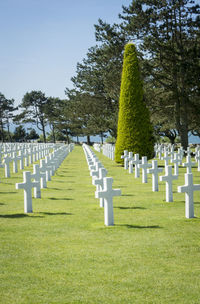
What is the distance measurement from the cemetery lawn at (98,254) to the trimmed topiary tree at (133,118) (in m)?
11.0

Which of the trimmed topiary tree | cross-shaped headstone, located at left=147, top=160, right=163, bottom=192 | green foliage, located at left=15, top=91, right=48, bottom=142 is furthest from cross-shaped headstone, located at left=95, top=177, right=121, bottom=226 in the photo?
green foliage, located at left=15, top=91, right=48, bottom=142

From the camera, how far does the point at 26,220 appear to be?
25.3 ft

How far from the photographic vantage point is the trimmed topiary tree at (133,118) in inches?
802

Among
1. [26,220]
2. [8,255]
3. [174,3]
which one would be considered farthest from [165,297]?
[174,3]

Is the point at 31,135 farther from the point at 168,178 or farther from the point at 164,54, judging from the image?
the point at 168,178

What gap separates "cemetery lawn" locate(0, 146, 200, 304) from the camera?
4082mm

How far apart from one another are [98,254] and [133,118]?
15.5m

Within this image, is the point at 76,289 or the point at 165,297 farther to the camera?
the point at 76,289

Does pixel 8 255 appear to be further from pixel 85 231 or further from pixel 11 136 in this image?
pixel 11 136

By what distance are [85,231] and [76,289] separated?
2557 millimetres

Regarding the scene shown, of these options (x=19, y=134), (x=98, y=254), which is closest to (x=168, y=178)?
(x=98, y=254)

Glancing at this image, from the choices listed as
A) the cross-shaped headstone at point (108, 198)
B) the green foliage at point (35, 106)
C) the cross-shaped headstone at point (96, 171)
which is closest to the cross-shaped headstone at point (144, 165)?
the cross-shaped headstone at point (96, 171)

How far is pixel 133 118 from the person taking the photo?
67.3 ft

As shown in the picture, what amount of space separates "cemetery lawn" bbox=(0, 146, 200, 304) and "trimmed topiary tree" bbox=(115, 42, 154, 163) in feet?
36.0
